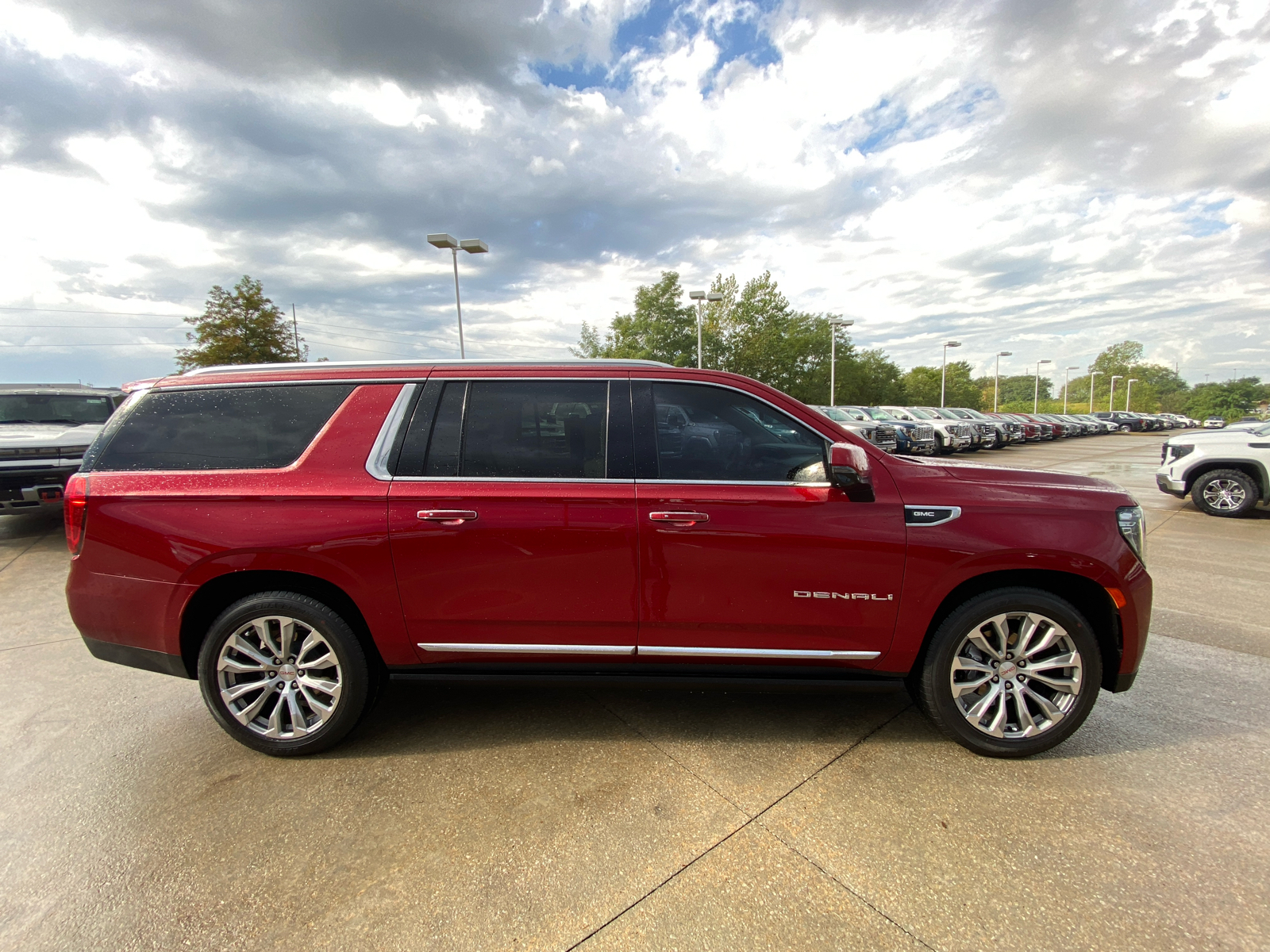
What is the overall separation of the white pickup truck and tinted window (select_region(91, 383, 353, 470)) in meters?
4.51

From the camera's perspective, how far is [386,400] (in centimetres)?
285

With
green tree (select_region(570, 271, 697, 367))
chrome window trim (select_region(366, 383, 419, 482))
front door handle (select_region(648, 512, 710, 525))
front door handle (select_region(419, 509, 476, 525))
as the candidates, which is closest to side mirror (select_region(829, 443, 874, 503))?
front door handle (select_region(648, 512, 710, 525))

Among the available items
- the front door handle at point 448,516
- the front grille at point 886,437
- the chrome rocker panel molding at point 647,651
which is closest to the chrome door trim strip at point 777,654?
the chrome rocker panel molding at point 647,651

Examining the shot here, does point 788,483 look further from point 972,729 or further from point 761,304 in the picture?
point 761,304

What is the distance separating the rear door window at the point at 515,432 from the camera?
275 centimetres

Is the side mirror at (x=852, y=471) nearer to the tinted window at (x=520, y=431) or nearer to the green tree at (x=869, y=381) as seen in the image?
the tinted window at (x=520, y=431)

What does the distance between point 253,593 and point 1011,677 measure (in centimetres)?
352

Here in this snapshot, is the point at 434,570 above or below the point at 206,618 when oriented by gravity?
above

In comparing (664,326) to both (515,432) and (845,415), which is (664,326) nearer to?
(845,415)

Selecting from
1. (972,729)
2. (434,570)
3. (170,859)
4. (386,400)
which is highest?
(386,400)

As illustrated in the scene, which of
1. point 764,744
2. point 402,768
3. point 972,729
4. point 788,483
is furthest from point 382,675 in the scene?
point 972,729

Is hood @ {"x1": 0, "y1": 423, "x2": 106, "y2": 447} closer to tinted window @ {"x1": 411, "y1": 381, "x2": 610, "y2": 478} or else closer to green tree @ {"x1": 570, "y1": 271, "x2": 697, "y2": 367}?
tinted window @ {"x1": 411, "y1": 381, "x2": 610, "y2": 478}

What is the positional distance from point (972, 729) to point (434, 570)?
254cm

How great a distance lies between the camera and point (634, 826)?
234cm
